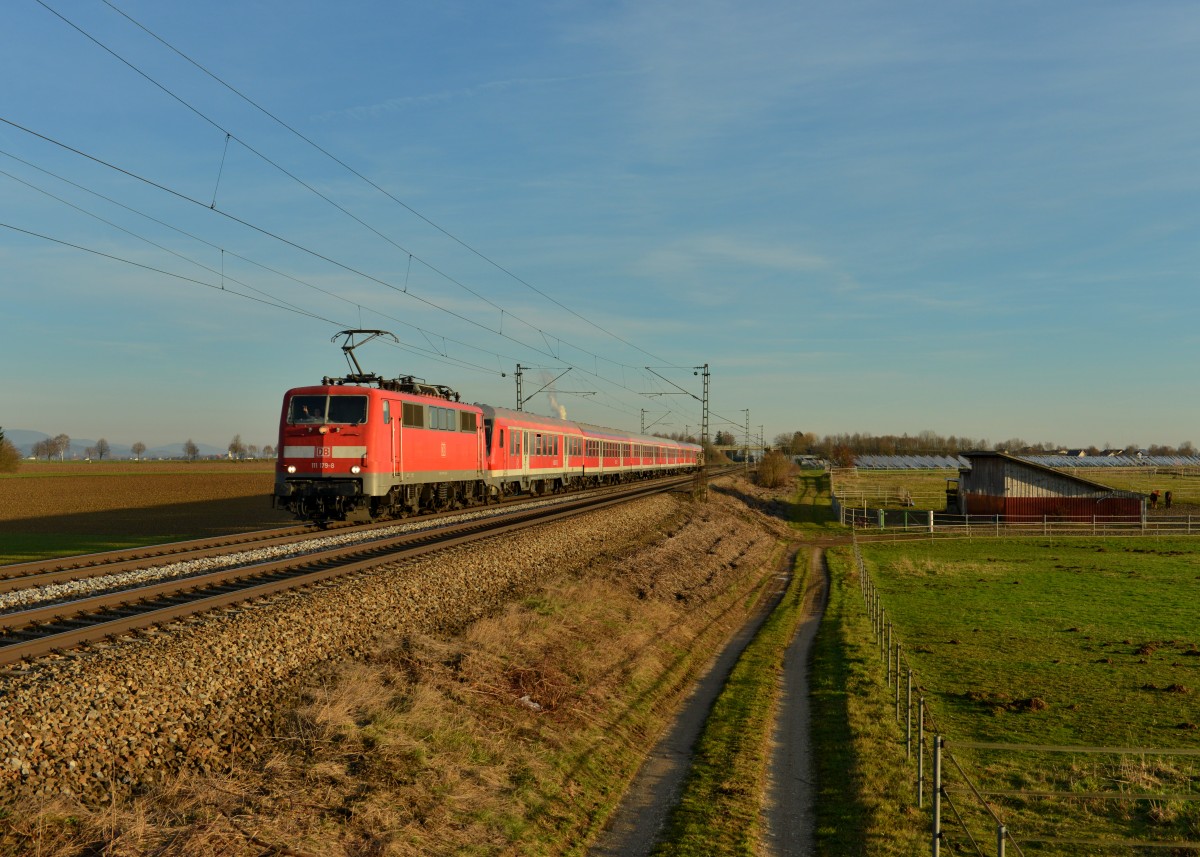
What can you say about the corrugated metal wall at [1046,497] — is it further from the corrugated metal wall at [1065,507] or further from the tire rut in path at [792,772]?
the tire rut in path at [792,772]

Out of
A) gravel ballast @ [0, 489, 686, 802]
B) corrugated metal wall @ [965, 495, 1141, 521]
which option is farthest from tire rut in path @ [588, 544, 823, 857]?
corrugated metal wall @ [965, 495, 1141, 521]

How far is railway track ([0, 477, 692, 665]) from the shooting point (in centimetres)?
1132

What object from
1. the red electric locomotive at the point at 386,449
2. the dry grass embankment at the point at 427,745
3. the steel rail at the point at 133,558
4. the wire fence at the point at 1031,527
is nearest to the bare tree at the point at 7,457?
the red electric locomotive at the point at 386,449

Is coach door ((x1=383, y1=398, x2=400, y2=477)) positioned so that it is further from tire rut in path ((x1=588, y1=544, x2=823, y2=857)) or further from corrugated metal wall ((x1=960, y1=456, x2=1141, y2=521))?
corrugated metal wall ((x1=960, y1=456, x2=1141, y2=521))

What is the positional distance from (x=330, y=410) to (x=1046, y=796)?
1972 centimetres

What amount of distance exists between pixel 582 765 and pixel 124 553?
43.1 ft

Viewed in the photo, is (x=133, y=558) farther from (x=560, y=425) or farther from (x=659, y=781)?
(x=560, y=425)

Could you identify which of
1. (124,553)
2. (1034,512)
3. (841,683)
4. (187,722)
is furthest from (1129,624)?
(1034,512)

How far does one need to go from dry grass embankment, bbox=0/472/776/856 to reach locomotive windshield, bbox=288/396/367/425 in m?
7.27

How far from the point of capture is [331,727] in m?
9.37

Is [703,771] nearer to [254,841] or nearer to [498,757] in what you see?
[498,757]

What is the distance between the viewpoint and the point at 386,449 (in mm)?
25375

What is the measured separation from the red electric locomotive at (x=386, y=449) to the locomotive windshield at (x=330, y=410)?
0.09 feet

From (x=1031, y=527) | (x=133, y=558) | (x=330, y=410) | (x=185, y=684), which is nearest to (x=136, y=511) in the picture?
(x=330, y=410)
